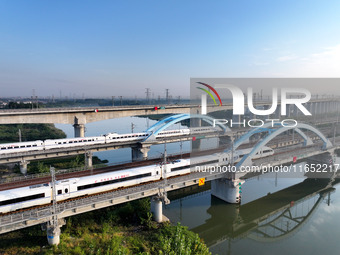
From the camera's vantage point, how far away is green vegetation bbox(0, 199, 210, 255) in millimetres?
17641

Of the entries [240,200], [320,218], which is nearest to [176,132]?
[240,200]

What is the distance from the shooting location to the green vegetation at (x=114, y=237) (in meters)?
17.6

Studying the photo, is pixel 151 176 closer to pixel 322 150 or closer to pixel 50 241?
pixel 50 241

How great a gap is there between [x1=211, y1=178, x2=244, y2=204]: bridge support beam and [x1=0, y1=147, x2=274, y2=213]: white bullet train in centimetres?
250

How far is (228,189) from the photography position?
30109mm

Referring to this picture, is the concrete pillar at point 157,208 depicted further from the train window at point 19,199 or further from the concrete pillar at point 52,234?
the train window at point 19,199

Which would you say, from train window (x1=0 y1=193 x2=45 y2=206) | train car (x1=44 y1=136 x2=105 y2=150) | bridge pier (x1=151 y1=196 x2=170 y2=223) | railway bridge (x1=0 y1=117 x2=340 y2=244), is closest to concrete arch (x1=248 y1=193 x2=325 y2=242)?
railway bridge (x1=0 y1=117 x2=340 y2=244)

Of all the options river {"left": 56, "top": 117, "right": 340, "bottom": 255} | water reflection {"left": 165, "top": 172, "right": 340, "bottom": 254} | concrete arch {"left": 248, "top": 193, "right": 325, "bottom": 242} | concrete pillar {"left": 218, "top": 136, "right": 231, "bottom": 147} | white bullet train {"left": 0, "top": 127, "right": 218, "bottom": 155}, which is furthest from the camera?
concrete pillar {"left": 218, "top": 136, "right": 231, "bottom": 147}

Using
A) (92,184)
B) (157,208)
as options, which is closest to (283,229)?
(157,208)

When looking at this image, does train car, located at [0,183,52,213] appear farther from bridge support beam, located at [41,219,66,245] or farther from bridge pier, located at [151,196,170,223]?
bridge pier, located at [151,196,170,223]

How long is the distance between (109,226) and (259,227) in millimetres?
16504

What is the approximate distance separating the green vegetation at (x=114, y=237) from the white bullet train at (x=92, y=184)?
262 cm

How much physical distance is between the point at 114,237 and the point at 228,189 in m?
16.1

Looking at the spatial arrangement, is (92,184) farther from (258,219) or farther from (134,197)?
(258,219)
